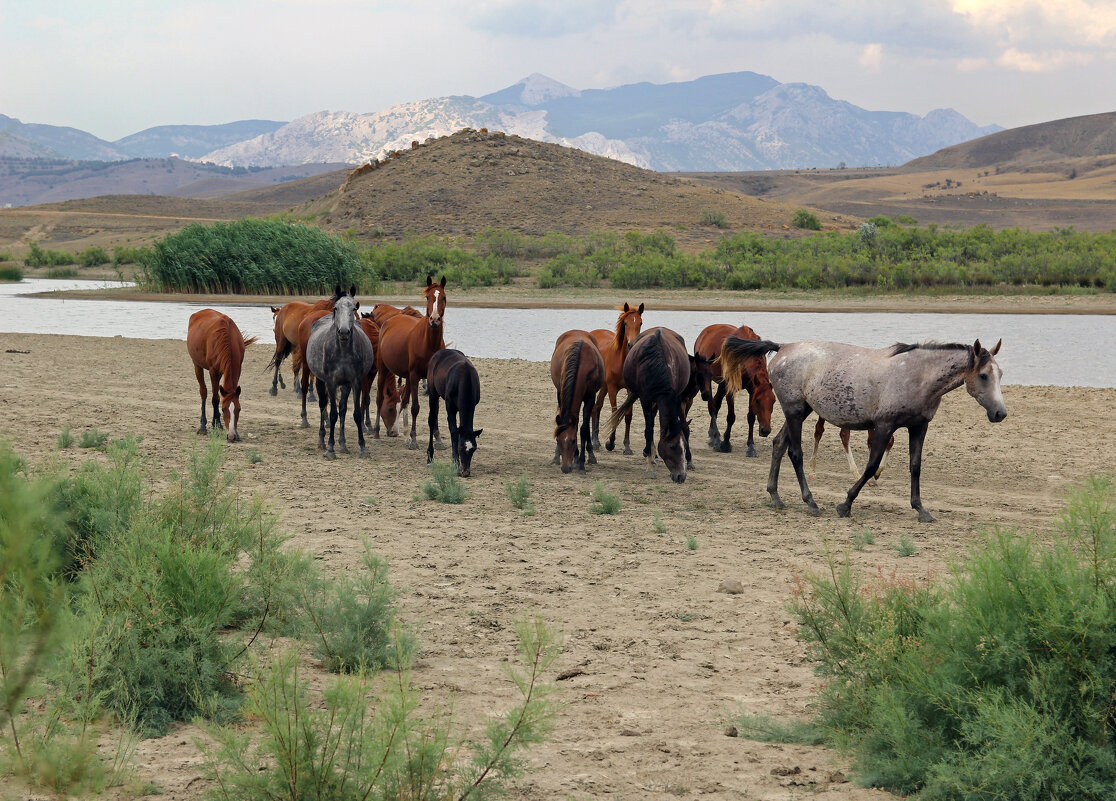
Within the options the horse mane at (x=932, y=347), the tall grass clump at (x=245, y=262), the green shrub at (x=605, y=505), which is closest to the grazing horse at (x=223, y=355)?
the green shrub at (x=605, y=505)

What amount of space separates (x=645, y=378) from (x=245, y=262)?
3622 cm

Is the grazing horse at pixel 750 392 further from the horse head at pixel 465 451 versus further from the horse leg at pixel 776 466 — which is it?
the horse head at pixel 465 451

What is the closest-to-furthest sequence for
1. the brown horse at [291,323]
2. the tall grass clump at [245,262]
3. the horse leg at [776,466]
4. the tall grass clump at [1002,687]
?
the tall grass clump at [1002,687] → the horse leg at [776,466] → the brown horse at [291,323] → the tall grass clump at [245,262]

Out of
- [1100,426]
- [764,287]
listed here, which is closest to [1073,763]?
[1100,426]

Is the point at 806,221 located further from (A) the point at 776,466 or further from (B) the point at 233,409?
(A) the point at 776,466

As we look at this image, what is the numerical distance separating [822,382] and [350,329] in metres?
6.33

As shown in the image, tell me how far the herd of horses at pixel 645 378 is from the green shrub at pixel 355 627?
5.76 meters

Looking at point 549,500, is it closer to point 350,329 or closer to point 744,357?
point 744,357

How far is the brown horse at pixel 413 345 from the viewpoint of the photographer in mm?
A: 12500

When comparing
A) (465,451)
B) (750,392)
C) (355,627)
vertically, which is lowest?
(355,627)

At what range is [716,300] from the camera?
39.9 metres

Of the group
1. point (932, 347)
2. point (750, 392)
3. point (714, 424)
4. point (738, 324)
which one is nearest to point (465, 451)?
point (714, 424)

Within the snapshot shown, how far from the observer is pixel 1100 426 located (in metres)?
14.9

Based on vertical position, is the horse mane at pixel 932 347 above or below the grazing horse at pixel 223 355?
above
